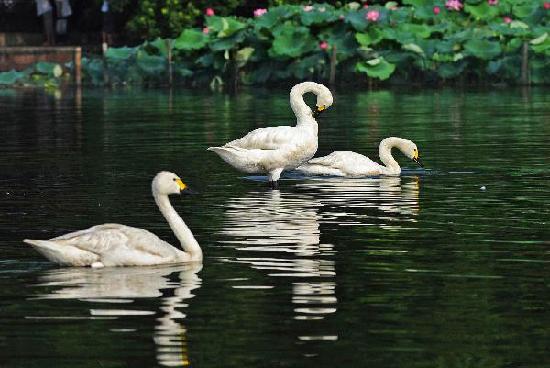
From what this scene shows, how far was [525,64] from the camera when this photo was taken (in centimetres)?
4856

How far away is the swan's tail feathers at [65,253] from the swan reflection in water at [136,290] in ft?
0.25

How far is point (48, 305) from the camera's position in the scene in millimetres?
11695

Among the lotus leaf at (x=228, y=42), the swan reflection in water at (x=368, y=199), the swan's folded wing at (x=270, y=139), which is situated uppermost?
the lotus leaf at (x=228, y=42)

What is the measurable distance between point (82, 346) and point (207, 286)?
2255 mm

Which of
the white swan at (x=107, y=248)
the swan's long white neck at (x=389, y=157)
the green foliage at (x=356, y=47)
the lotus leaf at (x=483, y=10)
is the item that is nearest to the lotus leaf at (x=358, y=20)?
the green foliage at (x=356, y=47)

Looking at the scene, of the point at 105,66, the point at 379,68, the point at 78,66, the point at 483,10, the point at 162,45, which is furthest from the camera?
the point at 105,66

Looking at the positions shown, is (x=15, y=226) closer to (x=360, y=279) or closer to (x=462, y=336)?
(x=360, y=279)

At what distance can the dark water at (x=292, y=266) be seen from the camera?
33.8 feet

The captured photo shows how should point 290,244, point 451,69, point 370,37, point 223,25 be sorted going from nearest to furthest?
1. point 290,244
2. point 451,69
3. point 370,37
4. point 223,25

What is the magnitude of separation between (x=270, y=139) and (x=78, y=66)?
1286 inches

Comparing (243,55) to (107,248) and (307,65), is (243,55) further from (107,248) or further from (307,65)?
(107,248)

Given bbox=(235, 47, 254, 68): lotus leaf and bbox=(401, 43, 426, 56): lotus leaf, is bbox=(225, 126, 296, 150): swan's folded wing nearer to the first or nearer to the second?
bbox=(401, 43, 426, 56): lotus leaf

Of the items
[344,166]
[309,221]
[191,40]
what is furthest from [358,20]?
[309,221]

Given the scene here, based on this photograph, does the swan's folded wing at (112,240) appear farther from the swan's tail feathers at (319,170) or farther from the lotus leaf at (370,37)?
the lotus leaf at (370,37)
